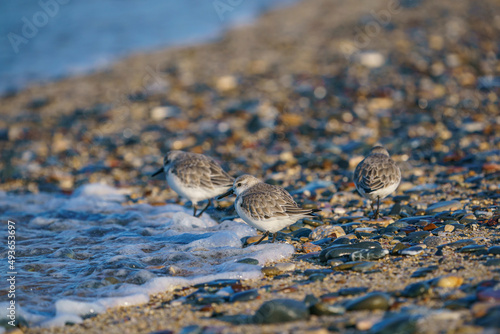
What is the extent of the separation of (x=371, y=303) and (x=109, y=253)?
3.31m

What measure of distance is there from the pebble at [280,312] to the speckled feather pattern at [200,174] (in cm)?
331

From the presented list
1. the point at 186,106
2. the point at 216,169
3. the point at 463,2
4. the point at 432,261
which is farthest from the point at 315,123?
the point at 463,2

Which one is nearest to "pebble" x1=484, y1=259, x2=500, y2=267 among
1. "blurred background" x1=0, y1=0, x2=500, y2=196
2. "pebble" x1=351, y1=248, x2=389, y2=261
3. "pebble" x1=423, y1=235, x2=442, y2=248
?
"pebble" x1=423, y1=235, x2=442, y2=248

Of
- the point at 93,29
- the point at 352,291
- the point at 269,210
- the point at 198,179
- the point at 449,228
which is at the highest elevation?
the point at 93,29

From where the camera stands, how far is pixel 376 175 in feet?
21.9

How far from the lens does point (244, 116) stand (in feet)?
38.6

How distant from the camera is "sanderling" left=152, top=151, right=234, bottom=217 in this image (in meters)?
7.41

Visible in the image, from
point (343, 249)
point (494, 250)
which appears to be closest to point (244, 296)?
point (343, 249)

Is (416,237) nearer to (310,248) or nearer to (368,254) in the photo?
(368,254)

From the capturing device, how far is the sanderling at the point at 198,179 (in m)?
7.41

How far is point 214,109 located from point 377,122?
3.59m

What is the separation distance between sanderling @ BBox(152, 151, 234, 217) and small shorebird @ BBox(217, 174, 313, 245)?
3.44 ft

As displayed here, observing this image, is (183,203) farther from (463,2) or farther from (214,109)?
(463,2)

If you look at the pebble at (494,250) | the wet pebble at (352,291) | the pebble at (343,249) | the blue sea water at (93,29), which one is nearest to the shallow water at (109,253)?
the pebble at (343,249)
